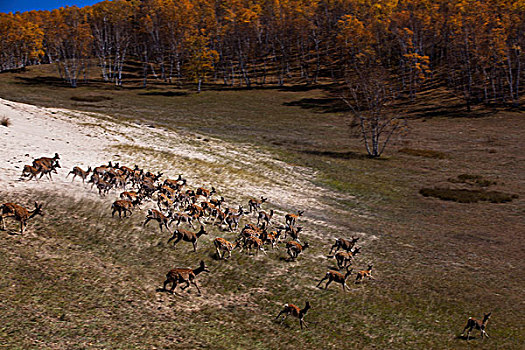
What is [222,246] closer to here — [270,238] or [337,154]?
[270,238]

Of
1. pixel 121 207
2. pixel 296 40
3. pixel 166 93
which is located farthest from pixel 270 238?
pixel 296 40

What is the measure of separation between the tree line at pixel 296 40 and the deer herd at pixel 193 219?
79.0m

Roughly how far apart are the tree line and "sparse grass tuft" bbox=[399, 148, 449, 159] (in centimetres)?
3811

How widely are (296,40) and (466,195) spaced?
4763 inches

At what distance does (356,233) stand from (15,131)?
106ft

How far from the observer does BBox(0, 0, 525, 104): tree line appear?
306 feet

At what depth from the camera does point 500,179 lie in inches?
1834

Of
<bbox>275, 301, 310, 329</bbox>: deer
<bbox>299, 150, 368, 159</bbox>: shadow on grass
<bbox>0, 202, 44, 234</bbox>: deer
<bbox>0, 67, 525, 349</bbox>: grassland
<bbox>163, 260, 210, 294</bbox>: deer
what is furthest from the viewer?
<bbox>299, 150, 368, 159</bbox>: shadow on grass

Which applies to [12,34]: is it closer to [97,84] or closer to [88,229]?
[97,84]

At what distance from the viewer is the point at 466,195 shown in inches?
1566

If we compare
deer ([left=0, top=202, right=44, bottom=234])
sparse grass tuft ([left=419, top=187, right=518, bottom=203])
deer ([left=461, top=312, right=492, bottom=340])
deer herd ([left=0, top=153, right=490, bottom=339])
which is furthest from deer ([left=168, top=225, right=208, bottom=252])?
sparse grass tuft ([left=419, top=187, right=518, bottom=203])

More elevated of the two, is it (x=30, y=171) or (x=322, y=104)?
(x=322, y=104)

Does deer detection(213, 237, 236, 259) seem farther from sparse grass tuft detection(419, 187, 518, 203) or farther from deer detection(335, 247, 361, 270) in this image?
sparse grass tuft detection(419, 187, 518, 203)

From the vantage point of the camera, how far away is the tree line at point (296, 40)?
93250 millimetres
